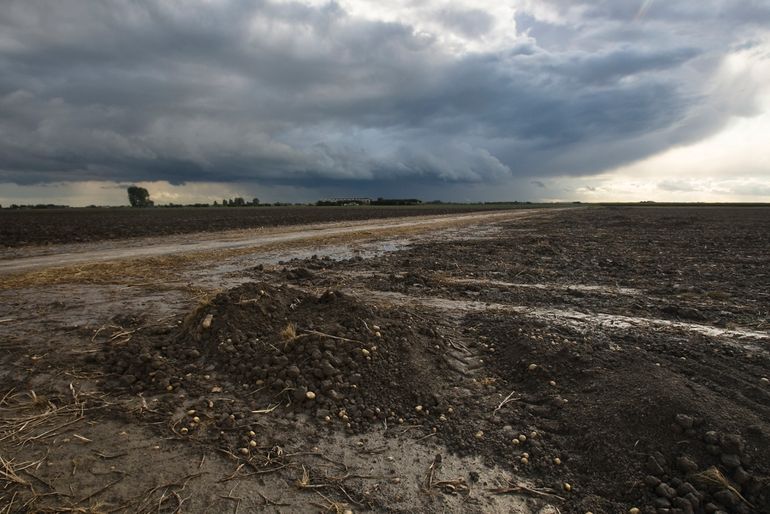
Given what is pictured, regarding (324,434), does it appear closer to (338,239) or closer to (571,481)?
(571,481)

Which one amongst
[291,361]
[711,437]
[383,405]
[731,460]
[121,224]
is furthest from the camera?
[121,224]

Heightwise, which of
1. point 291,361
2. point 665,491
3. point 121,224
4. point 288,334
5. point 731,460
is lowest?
point 665,491

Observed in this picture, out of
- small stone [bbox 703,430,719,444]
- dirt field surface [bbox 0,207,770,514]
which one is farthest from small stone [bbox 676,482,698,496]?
small stone [bbox 703,430,719,444]

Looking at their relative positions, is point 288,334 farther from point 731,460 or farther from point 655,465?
point 731,460

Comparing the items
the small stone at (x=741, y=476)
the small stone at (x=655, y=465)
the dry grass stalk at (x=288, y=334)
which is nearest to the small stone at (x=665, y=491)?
the small stone at (x=655, y=465)

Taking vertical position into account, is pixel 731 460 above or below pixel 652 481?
above

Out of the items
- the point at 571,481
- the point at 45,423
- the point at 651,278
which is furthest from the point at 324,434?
the point at 651,278

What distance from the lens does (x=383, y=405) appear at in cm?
411

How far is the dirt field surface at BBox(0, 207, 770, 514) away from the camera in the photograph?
9.78ft

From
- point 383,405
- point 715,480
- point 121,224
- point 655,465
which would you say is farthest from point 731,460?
point 121,224

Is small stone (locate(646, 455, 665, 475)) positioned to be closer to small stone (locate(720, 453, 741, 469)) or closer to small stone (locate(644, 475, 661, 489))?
small stone (locate(644, 475, 661, 489))

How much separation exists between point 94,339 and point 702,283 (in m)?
11.0

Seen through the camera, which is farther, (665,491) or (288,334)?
(288,334)

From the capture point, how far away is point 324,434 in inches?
146
